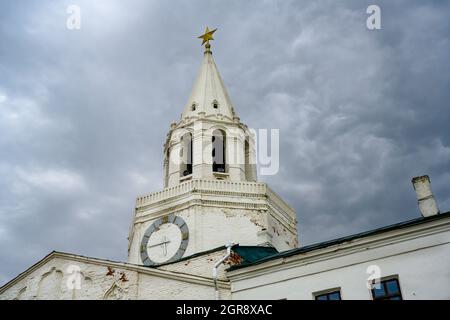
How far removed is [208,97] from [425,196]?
20961mm

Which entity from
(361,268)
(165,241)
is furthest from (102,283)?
(361,268)

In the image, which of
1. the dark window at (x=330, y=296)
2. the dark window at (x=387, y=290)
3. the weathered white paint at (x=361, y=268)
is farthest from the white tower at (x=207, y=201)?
the dark window at (x=387, y=290)

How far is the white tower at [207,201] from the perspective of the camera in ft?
99.7

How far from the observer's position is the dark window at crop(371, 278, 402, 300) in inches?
717

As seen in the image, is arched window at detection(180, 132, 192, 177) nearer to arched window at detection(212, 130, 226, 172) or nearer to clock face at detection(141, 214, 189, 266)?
arched window at detection(212, 130, 226, 172)

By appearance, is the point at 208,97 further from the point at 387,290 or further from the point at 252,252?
the point at 387,290

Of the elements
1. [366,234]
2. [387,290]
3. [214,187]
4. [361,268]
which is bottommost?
[387,290]

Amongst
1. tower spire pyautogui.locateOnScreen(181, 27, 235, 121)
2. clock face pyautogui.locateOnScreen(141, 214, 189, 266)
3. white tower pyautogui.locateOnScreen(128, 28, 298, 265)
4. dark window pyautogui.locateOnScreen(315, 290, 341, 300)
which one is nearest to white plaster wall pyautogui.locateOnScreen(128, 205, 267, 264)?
white tower pyautogui.locateOnScreen(128, 28, 298, 265)

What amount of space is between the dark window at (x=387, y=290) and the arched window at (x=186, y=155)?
18411 millimetres

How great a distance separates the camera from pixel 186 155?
3594 centimetres

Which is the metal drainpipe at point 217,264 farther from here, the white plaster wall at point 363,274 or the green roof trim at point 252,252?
the white plaster wall at point 363,274

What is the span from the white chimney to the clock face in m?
13.4

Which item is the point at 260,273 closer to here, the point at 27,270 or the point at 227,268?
the point at 227,268
